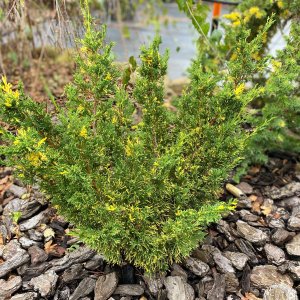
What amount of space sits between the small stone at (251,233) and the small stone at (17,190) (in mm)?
1018

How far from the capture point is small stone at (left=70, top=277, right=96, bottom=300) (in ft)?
4.55

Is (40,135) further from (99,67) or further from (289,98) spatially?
(289,98)

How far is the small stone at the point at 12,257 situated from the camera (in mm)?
1479

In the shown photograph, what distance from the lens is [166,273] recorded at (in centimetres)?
145

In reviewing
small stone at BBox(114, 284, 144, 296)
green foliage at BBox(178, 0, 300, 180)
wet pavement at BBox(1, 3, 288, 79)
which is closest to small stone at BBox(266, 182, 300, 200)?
green foliage at BBox(178, 0, 300, 180)

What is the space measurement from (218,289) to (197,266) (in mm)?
113

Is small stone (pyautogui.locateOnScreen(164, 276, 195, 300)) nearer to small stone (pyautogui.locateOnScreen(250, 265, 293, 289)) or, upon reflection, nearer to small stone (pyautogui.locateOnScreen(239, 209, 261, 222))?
small stone (pyautogui.locateOnScreen(250, 265, 293, 289))

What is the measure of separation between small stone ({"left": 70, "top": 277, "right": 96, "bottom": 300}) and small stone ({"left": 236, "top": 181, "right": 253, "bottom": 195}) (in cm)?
91

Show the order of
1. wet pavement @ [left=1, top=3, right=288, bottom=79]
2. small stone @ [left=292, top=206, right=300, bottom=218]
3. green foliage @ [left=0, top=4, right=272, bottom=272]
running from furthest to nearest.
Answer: wet pavement @ [left=1, top=3, right=288, bottom=79] → small stone @ [left=292, top=206, right=300, bottom=218] → green foliage @ [left=0, top=4, right=272, bottom=272]

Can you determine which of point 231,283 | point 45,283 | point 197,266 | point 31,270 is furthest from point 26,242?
point 231,283

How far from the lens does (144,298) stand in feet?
4.60

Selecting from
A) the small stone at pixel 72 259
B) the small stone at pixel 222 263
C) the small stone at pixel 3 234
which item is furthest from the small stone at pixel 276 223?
the small stone at pixel 3 234

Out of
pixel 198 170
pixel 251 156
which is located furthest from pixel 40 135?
pixel 251 156

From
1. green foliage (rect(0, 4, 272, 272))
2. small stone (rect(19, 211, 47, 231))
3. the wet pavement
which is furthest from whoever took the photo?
the wet pavement
